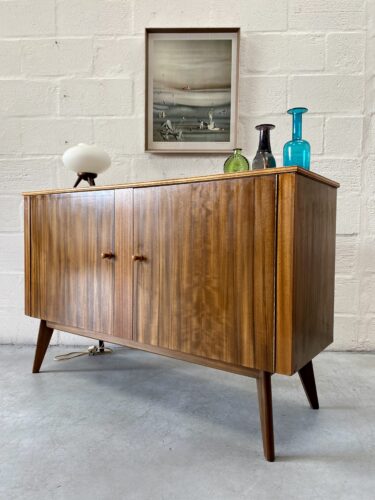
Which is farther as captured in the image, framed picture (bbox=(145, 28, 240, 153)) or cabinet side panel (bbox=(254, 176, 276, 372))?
A: framed picture (bbox=(145, 28, 240, 153))

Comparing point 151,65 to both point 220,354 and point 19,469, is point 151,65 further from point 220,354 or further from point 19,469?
point 19,469

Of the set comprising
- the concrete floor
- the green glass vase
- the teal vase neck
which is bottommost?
the concrete floor

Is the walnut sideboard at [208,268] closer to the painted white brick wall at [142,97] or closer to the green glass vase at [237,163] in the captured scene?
the green glass vase at [237,163]

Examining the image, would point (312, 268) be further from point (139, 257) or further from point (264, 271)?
point (139, 257)

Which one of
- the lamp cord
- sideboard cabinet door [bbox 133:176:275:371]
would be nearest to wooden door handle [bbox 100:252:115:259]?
sideboard cabinet door [bbox 133:176:275:371]

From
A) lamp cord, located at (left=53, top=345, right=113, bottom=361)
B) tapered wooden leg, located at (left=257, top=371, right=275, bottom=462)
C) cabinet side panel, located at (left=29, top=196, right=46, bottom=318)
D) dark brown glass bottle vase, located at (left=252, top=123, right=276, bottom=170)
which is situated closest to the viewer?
tapered wooden leg, located at (left=257, top=371, right=275, bottom=462)

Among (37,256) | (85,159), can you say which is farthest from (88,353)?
(85,159)

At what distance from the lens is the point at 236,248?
3.46 ft

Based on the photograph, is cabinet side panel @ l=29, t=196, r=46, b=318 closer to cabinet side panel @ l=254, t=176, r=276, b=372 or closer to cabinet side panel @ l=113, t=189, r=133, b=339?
cabinet side panel @ l=113, t=189, r=133, b=339

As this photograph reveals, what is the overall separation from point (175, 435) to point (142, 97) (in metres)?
1.55

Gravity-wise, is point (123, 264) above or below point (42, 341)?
above

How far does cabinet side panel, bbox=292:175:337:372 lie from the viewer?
3.27 feet

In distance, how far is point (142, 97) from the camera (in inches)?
76.4

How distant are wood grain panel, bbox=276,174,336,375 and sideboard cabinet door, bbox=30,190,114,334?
62cm
